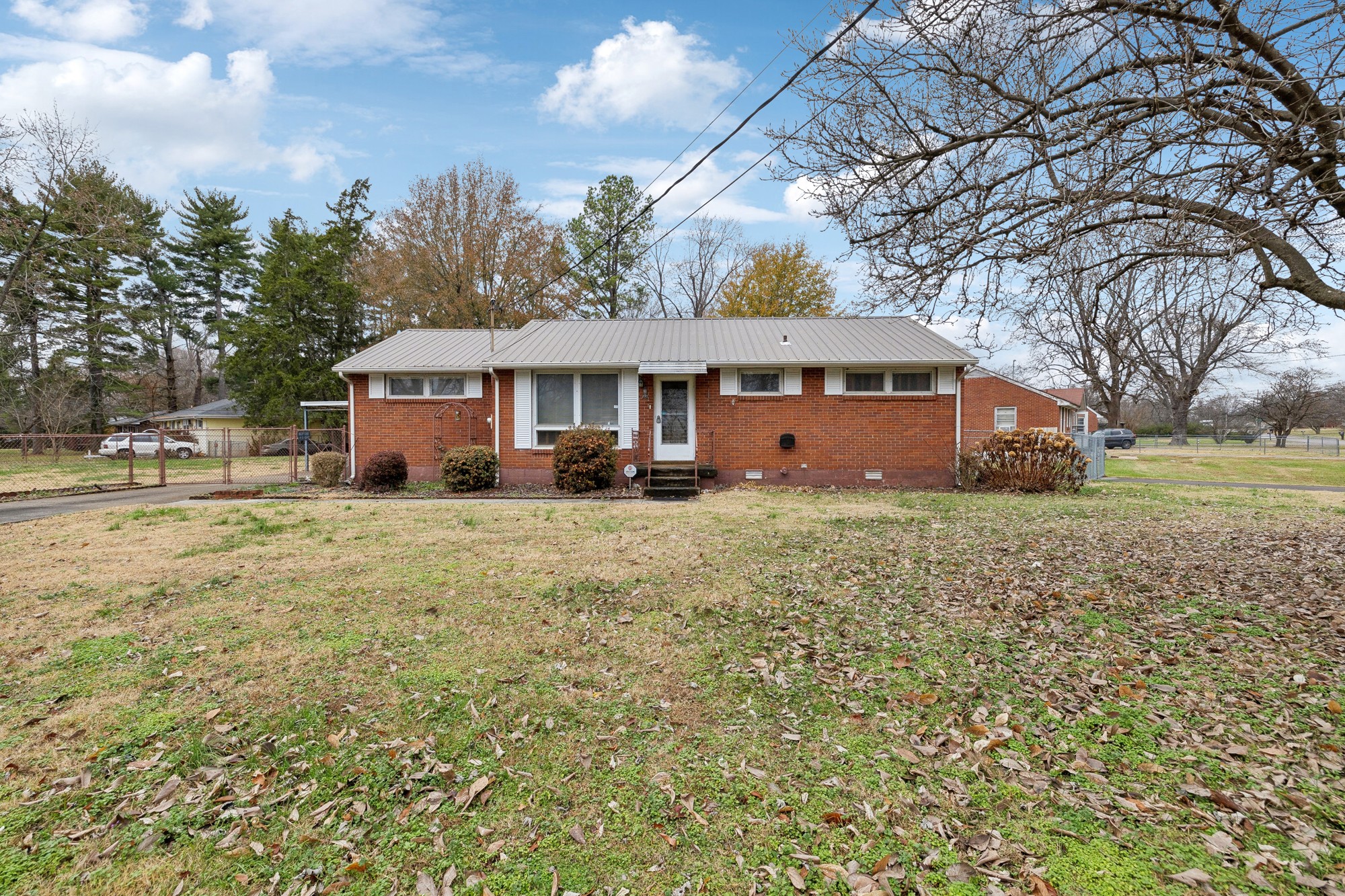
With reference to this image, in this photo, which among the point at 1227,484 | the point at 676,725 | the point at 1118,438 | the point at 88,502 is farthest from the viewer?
the point at 1118,438

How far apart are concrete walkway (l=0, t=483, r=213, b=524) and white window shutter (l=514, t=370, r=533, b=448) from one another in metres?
7.10

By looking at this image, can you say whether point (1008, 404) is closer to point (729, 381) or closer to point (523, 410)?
point (729, 381)

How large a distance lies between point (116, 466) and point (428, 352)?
13.1 metres

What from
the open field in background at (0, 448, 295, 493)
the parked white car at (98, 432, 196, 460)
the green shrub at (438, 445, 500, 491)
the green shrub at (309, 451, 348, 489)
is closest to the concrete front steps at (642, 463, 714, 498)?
the green shrub at (438, 445, 500, 491)

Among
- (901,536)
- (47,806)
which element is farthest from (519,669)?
(901,536)

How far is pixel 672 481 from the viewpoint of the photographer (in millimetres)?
13789

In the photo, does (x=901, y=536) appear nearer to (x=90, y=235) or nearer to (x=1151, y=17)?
(x=1151, y=17)

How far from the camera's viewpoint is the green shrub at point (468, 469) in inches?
539

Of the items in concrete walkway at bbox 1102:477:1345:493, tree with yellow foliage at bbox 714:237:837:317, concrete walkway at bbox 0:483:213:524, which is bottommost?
concrete walkway at bbox 1102:477:1345:493

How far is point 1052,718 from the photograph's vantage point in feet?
11.2

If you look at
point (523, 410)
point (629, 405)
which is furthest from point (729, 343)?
point (523, 410)

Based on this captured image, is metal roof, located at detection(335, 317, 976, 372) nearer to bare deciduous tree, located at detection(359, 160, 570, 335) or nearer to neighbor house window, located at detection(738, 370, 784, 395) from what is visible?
neighbor house window, located at detection(738, 370, 784, 395)

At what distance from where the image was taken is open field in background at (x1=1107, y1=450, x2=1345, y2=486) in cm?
2125

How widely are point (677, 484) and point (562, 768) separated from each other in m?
10.8
